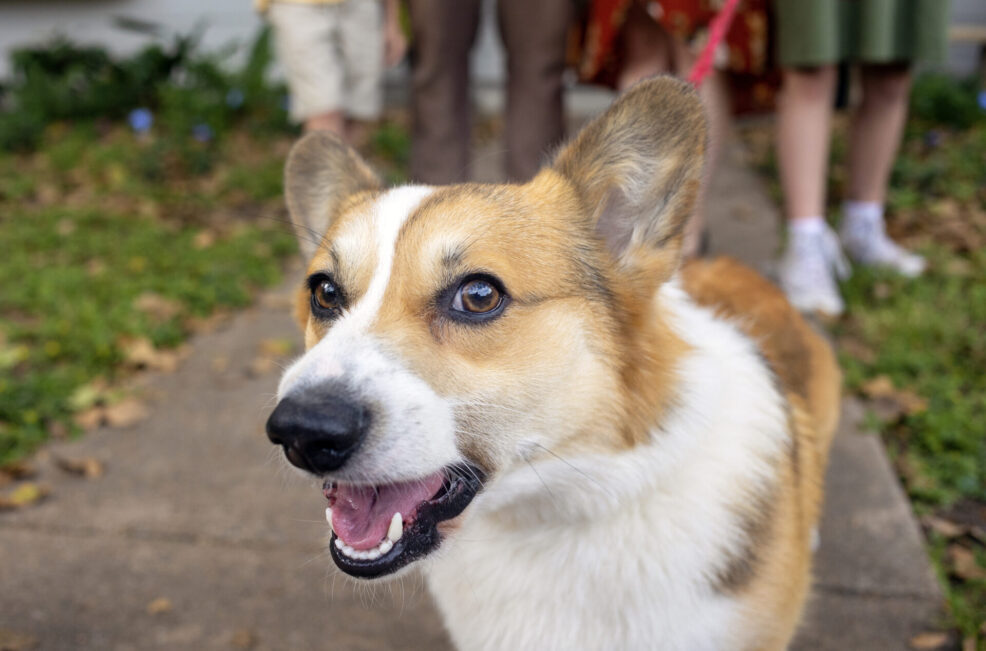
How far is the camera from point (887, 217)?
5508 millimetres

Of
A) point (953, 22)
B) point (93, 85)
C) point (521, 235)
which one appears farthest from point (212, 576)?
point (953, 22)

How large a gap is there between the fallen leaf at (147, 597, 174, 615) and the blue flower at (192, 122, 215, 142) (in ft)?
17.5

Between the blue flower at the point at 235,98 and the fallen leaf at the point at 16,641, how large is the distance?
5.94 metres

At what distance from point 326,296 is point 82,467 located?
2.20 m

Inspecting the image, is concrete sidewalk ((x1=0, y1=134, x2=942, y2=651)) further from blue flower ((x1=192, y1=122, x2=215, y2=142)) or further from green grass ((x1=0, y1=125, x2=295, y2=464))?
blue flower ((x1=192, y1=122, x2=215, y2=142))

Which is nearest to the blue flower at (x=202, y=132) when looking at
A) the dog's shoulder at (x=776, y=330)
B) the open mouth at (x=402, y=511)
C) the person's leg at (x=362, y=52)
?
the person's leg at (x=362, y=52)

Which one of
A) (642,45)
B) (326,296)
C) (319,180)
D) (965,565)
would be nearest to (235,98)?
(642,45)

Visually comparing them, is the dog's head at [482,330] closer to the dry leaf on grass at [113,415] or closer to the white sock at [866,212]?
the dry leaf on grass at [113,415]

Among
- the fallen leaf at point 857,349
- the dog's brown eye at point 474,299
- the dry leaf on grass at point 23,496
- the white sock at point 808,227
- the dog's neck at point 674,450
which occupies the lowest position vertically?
the fallen leaf at point 857,349

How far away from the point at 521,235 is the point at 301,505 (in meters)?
1.83

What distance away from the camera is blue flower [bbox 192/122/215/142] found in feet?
24.0

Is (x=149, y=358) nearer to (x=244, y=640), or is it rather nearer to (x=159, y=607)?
(x=159, y=607)

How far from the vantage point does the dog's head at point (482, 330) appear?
165cm

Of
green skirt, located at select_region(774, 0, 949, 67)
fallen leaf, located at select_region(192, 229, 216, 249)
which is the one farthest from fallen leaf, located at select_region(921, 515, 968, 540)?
fallen leaf, located at select_region(192, 229, 216, 249)
